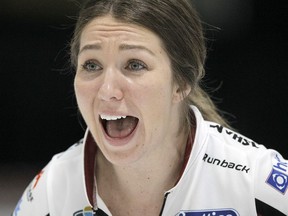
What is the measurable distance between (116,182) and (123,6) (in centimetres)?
74

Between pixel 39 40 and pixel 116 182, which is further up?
pixel 39 40

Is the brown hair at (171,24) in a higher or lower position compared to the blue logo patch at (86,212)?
higher

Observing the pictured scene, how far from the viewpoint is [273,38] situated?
3.93 m

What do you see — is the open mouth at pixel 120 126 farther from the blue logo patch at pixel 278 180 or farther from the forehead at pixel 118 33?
the blue logo patch at pixel 278 180

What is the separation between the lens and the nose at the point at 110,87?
→ 2.15 metres

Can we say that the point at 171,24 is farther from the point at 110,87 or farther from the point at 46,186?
the point at 46,186

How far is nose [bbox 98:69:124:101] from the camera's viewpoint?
2.15 m

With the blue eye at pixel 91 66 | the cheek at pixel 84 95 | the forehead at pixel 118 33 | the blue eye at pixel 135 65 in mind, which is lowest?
the cheek at pixel 84 95

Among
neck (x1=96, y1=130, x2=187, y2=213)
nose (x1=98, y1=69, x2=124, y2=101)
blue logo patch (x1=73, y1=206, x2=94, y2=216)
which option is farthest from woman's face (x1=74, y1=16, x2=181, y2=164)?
blue logo patch (x1=73, y1=206, x2=94, y2=216)

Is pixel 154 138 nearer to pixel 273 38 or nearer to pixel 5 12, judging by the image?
pixel 273 38

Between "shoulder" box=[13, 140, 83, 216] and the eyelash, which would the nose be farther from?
"shoulder" box=[13, 140, 83, 216]

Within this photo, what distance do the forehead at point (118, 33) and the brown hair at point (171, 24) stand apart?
0.02m

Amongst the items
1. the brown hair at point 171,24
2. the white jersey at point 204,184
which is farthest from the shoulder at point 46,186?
the brown hair at point 171,24

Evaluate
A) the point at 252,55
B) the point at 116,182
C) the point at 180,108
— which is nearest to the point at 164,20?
the point at 180,108
